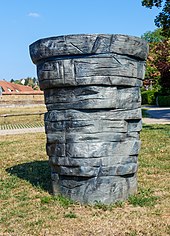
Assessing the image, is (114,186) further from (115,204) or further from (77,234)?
(77,234)

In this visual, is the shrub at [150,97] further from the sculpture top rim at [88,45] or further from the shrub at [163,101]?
the sculpture top rim at [88,45]

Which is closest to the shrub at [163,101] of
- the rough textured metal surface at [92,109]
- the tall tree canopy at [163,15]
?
the tall tree canopy at [163,15]

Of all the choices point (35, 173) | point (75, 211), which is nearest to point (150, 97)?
point (35, 173)

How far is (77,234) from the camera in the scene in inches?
112

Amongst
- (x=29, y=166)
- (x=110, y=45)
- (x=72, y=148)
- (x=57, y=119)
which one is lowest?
(x=29, y=166)

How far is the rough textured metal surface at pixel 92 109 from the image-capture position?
3.43 metres

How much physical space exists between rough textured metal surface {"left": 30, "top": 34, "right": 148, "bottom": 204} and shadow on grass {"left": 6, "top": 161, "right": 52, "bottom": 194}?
2.28ft

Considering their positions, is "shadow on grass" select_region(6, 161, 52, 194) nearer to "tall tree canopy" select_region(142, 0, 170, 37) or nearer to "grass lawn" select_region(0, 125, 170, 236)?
"grass lawn" select_region(0, 125, 170, 236)

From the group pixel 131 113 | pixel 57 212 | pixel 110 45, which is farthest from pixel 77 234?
pixel 110 45

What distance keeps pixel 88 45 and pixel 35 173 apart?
2.50 meters

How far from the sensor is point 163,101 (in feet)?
107

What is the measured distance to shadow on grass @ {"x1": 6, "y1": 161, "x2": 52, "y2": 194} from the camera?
14.7 feet

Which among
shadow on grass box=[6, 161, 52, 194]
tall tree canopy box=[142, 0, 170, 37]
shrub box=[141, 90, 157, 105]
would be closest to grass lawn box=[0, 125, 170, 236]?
shadow on grass box=[6, 161, 52, 194]

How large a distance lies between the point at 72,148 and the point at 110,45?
1107mm
